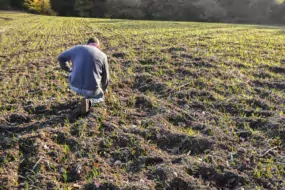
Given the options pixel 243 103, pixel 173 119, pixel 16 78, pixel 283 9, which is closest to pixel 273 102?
pixel 243 103

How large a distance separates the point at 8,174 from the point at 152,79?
13.7ft

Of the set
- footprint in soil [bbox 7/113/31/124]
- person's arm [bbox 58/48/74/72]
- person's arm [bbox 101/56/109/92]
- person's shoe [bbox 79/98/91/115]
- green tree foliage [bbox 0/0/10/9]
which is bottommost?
footprint in soil [bbox 7/113/31/124]

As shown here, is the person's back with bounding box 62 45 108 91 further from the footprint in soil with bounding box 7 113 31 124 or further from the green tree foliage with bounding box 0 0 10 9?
the green tree foliage with bounding box 0 0 10 9

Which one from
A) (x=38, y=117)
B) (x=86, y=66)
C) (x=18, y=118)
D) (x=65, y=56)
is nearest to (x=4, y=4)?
(x=18, y=118)

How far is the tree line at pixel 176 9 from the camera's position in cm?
4222

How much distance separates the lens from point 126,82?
672 cm

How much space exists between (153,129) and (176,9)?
42.6 metres

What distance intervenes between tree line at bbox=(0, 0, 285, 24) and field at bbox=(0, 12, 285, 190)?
36473mm

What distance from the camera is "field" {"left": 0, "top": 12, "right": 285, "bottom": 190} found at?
133 inches

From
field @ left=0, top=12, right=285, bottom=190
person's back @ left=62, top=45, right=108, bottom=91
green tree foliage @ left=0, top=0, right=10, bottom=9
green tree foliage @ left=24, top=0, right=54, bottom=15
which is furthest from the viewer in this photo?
green tree foliage @ left=24, top=0, right=54, bottom=15

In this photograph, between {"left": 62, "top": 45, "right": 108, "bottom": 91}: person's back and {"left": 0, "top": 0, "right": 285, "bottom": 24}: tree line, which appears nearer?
{"left": 62, "top": 45, "right": 108, "bottom": 91}: person's back

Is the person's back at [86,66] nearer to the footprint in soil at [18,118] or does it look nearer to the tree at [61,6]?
the footprint in soil at [18,118]

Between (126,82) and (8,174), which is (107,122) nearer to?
(8,174)

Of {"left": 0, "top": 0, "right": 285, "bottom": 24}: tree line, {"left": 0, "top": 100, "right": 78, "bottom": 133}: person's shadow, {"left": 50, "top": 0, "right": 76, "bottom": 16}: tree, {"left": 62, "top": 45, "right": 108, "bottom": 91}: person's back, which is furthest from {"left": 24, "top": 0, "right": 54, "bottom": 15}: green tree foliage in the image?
{"left": 62, "top": 45, "right": 108, "bottom": 91}: person's back
